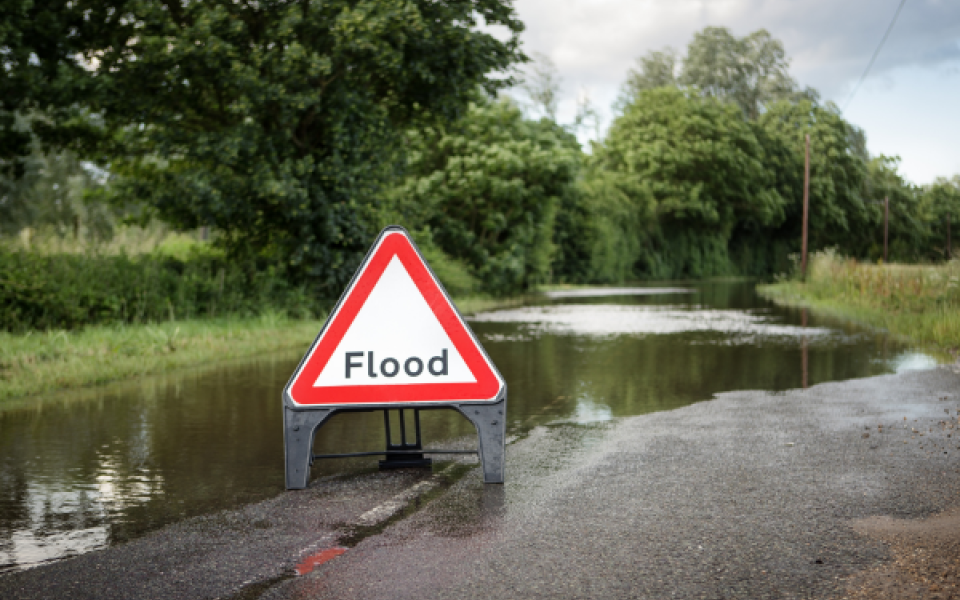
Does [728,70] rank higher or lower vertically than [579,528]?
higher

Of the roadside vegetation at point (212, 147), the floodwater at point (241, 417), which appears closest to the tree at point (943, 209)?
the roadside vegetation at point (212, 147)

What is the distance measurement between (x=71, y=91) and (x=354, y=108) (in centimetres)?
471

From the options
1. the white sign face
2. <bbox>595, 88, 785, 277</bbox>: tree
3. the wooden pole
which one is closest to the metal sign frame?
the white sign face

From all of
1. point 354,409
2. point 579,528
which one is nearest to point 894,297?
point 354,409

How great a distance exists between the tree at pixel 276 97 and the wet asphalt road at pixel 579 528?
11114 mm

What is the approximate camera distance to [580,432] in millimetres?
7707

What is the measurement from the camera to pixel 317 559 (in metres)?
4.29

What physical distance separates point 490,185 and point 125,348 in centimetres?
2217

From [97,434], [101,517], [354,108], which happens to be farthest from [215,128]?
[101,517]

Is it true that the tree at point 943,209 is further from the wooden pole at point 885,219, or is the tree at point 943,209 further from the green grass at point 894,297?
the green grass at point 894,297

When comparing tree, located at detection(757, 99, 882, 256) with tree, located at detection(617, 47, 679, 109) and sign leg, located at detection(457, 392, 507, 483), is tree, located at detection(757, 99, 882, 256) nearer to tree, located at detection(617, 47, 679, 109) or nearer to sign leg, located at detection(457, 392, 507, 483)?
tree, located at detection(617, 47, 679, 109)

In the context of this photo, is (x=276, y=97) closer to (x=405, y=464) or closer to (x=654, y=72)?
(x=405, y=464)

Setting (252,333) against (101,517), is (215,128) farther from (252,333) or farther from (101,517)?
(101,517)

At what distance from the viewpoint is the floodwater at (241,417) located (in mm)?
5426
